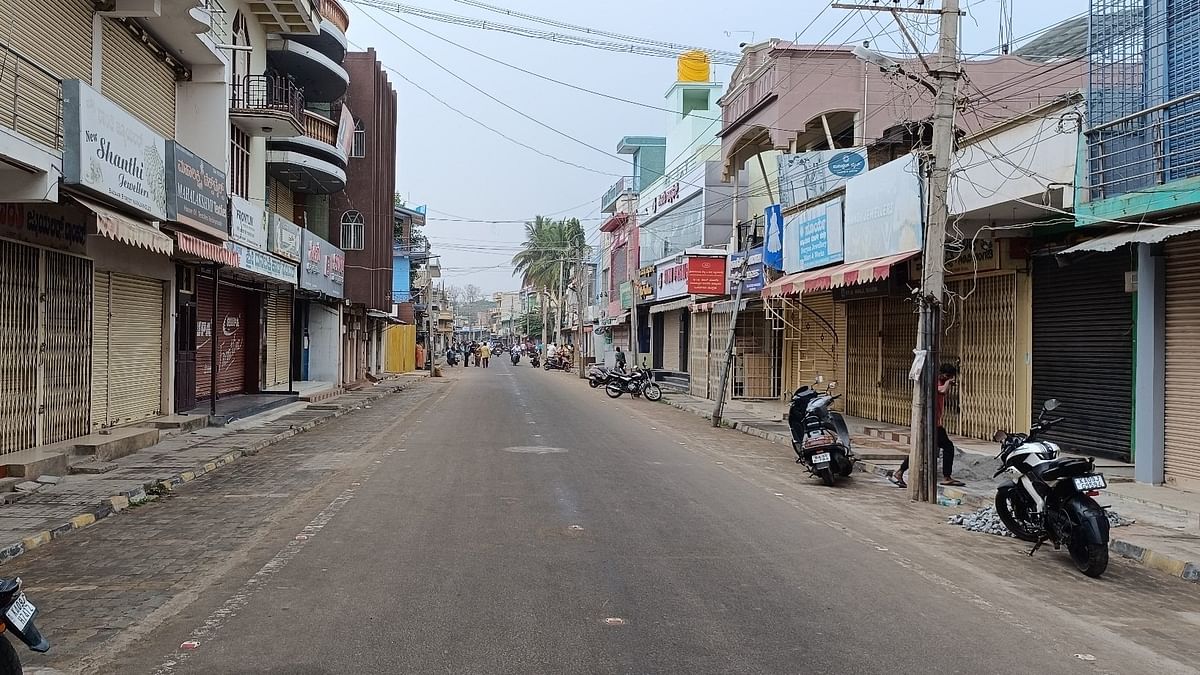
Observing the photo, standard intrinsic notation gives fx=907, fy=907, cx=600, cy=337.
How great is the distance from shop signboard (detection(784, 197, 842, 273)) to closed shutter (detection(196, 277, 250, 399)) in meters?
14.5

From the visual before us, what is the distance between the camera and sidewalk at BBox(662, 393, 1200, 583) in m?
8.33

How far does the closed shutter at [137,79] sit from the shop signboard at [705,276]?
641 inches

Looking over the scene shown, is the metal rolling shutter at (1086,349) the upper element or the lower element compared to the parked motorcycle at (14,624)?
upper

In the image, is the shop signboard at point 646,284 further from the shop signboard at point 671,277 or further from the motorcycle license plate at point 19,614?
the motorcycle license plate at point 19,614

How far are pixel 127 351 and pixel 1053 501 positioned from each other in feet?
52.4

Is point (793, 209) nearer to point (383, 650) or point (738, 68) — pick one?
point (738, 68)

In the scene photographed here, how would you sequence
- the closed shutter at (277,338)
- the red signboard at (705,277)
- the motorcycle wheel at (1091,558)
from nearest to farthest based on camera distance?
the motorcycle wheel at (1091,558) < the closed shutter at (277,338) < the red signboard at (705,277)

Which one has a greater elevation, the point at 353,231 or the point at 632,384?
the point at 353,231

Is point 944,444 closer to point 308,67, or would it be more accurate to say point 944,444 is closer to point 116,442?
point 116,442

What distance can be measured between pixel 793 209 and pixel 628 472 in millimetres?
13033

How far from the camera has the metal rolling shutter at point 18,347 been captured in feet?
40.7

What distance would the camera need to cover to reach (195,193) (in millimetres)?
16328

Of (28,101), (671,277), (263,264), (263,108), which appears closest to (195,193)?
(28,101)

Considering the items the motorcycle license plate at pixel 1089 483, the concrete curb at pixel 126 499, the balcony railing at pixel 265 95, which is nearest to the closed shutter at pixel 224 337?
the balcony railing at pixel 265 95
